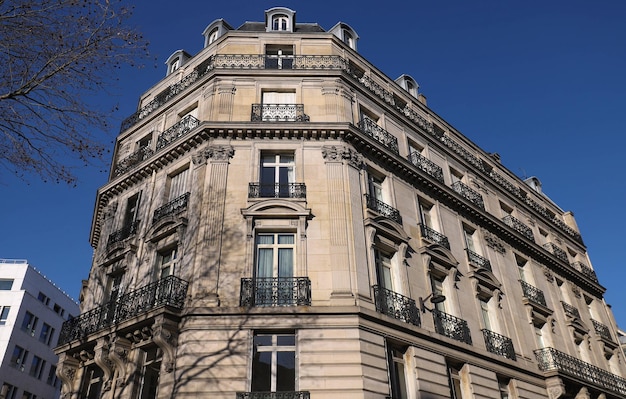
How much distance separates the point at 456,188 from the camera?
25047mm

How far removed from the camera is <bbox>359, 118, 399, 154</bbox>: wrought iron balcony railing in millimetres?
21094

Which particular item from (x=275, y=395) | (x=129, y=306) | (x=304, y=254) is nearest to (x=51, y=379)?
(x=129, y=306)

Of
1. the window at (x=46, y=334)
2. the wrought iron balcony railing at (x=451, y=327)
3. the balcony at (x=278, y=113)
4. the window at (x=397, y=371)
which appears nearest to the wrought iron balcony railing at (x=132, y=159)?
the balcony at (x=278, y=113)

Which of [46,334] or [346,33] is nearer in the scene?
[346,33]

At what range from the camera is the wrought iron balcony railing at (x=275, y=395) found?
13305 millimetres

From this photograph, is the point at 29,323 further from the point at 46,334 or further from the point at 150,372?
the point at 150,372

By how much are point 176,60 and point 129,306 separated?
49.2 ft

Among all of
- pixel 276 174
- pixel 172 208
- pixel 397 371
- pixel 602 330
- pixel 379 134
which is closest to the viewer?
pixel 397 371

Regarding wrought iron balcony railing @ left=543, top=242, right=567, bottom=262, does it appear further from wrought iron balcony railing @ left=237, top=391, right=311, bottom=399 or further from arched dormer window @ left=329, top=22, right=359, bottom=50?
wrought iron balcony railing @ left=237, top=391, right=311, bottom=399

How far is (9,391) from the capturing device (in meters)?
41.4

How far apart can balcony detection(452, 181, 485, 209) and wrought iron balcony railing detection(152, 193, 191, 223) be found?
13.7m

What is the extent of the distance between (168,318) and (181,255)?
274cm

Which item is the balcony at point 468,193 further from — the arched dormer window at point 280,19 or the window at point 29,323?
the window at point 29,323

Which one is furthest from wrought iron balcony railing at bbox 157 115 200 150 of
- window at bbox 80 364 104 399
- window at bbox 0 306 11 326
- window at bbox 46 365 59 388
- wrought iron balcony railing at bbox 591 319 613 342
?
window at bbox 46 365 59 388
